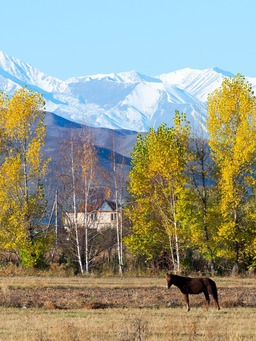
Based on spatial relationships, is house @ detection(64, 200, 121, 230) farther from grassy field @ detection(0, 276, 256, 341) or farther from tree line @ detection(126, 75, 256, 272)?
grassy field @ detection(0, 276, 256, 341)

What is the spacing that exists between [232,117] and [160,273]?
1066 cm

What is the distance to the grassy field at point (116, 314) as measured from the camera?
1795 cm

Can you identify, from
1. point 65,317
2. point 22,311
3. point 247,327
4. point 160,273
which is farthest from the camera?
point 160,273

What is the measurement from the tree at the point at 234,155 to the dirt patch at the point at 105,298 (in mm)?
16268

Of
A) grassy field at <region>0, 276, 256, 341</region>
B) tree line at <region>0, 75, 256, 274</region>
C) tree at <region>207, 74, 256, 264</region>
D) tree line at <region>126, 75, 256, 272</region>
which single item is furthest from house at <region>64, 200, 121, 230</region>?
grassy field at <region>0, 276, 256, 341</region>

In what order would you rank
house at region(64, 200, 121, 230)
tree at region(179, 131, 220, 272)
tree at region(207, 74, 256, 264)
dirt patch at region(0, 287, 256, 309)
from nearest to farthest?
dirt patch at region(0, 287, 256, 309) < tree at region(179, 131, 220, 272) < tree at region(207, 74, 256, 264) < house at region(64, 200, 121, 230)

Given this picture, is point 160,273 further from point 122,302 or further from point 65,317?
point 65,317

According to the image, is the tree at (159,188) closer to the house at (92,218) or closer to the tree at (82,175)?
the house at (92,218)

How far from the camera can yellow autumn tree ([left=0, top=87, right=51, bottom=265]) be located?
49.4m

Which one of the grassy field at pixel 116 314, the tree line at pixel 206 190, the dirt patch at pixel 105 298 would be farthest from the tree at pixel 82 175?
the dirt patch at pixel 105 298

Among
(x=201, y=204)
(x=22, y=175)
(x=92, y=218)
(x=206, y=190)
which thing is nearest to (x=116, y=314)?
(x=22, y=175)

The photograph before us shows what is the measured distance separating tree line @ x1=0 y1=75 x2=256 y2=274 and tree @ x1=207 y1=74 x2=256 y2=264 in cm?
6

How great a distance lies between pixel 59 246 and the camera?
57.9 meters

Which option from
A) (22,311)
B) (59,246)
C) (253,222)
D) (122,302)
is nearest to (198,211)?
(253,222)
